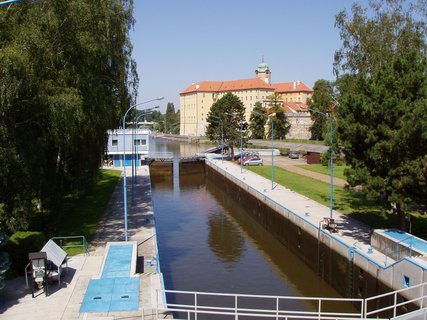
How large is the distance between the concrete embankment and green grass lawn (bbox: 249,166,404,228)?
884 millimetres

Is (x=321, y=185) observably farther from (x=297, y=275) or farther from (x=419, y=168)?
(x=419, y=168)

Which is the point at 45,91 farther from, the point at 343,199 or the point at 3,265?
the point at 343,199

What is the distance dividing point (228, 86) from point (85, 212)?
14881 cm

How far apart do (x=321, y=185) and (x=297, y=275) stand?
1719cm

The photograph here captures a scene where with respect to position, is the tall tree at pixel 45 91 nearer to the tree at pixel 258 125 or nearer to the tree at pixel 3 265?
the tree at pixel 3 265

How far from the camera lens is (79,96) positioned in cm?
2144

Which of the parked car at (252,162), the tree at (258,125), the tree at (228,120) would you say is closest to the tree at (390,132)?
the parked car at (252,162)

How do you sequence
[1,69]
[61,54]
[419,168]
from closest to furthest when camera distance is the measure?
[1,69] < [419,168] < [61,54]

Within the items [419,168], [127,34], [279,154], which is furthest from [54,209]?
[279,154]

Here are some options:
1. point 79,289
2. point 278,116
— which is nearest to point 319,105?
point 278,116

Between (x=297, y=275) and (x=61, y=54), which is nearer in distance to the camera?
(x=61, y=54)

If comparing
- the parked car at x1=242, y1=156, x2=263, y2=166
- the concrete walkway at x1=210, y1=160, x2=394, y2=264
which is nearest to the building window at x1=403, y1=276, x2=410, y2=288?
the concrete walkway at x1=210, y1=160, x2=394, y2=264

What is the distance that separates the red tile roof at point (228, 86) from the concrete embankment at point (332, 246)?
126979 millimetres

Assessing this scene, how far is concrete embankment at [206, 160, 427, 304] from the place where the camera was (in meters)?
17.2
